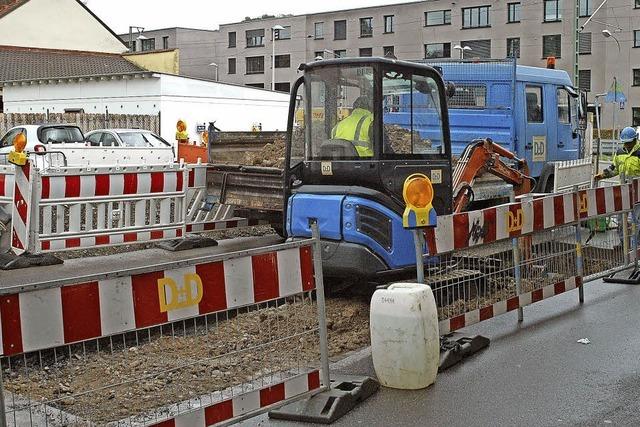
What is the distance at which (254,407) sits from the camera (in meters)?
5.59

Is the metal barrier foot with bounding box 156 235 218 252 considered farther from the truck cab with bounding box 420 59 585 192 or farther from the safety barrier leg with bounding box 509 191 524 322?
the safety barrier leg with bounding box 509 191 524 322

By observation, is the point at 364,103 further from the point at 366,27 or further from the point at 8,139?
the point at 366,27

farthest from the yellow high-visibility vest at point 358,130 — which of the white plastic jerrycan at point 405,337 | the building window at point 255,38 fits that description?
the building window at point 255,38

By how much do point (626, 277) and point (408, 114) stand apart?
172 inches

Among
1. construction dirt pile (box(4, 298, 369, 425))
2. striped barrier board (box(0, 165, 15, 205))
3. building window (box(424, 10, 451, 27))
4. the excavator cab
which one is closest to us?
construction dirt pile (box(4, 298, 369, 425))

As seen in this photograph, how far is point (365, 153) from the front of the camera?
900cm

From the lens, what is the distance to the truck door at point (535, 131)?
53.0ft

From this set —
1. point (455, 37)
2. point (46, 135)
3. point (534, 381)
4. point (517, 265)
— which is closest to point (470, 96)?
point (517, 265)

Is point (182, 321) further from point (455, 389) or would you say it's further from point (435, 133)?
point (435, 133)

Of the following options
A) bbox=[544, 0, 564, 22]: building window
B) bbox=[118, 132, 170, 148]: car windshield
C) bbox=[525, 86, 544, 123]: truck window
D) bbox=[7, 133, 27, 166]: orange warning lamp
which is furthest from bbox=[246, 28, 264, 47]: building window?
bbox=[7, 133, 27, 166]: orange warning lamp

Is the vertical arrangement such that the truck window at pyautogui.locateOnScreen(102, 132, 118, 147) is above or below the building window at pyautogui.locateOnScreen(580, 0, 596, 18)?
below

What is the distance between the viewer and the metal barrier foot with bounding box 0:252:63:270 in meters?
11.7

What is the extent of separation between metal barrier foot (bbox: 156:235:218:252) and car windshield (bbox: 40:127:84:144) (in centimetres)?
1111

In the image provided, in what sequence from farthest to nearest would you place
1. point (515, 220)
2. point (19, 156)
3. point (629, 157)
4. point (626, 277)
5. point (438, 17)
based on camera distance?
1. point (438, 17)
2. point (629, 157)
3. point (626, 277)
4. point (19, 156)
5. point (515, 220)
